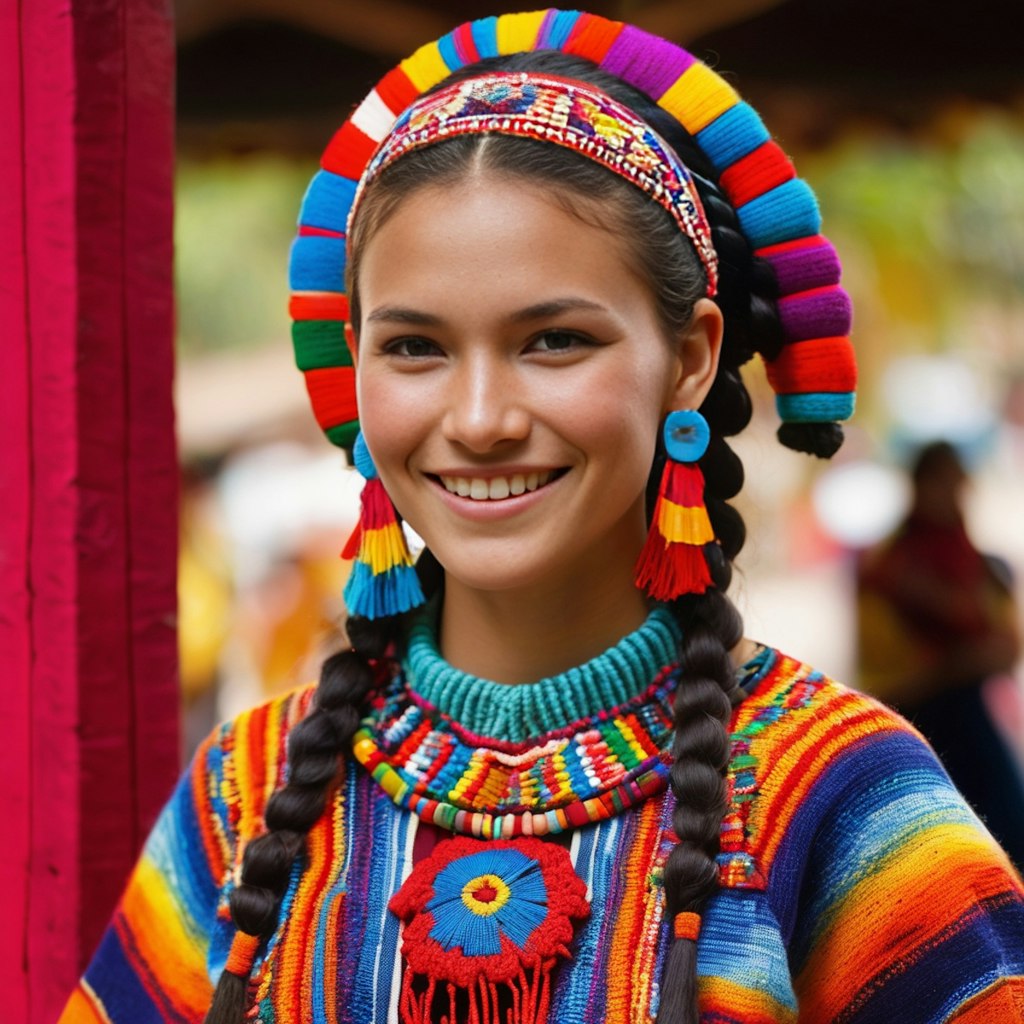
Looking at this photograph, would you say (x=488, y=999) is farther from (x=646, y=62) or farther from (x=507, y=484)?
(x=646, y=62)

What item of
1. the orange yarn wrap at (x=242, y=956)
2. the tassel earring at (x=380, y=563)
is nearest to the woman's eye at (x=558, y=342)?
the tassel earring at (x=380, y=563)

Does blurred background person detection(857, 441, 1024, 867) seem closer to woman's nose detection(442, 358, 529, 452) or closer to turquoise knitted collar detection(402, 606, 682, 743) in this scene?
turquoise knitted collar detection(402, 606, 682, 743)

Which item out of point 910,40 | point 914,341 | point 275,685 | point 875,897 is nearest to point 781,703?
point 875,897

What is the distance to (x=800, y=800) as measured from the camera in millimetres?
1506

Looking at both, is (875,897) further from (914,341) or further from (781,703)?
(914,341)

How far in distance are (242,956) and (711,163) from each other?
3.41 feet

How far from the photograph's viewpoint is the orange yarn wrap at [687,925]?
1417 millimetres

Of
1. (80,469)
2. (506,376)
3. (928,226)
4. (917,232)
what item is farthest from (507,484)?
(928,226)

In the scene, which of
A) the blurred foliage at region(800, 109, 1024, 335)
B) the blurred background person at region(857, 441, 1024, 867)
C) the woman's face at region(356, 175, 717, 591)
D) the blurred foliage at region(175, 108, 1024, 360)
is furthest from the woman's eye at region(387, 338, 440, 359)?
the blurred foliage at region(800, 109, 1024, 335)

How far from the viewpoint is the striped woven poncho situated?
1455mm

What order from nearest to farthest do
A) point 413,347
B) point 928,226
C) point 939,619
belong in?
point 413,347 → point 939,619 → point 928,226

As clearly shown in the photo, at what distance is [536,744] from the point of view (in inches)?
62.7

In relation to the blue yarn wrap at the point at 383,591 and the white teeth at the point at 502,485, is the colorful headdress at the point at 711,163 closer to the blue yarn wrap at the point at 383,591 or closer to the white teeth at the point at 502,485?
the blue yarn wrap at the point at 383,591

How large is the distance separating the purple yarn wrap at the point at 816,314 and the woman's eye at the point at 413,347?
0.44 m
